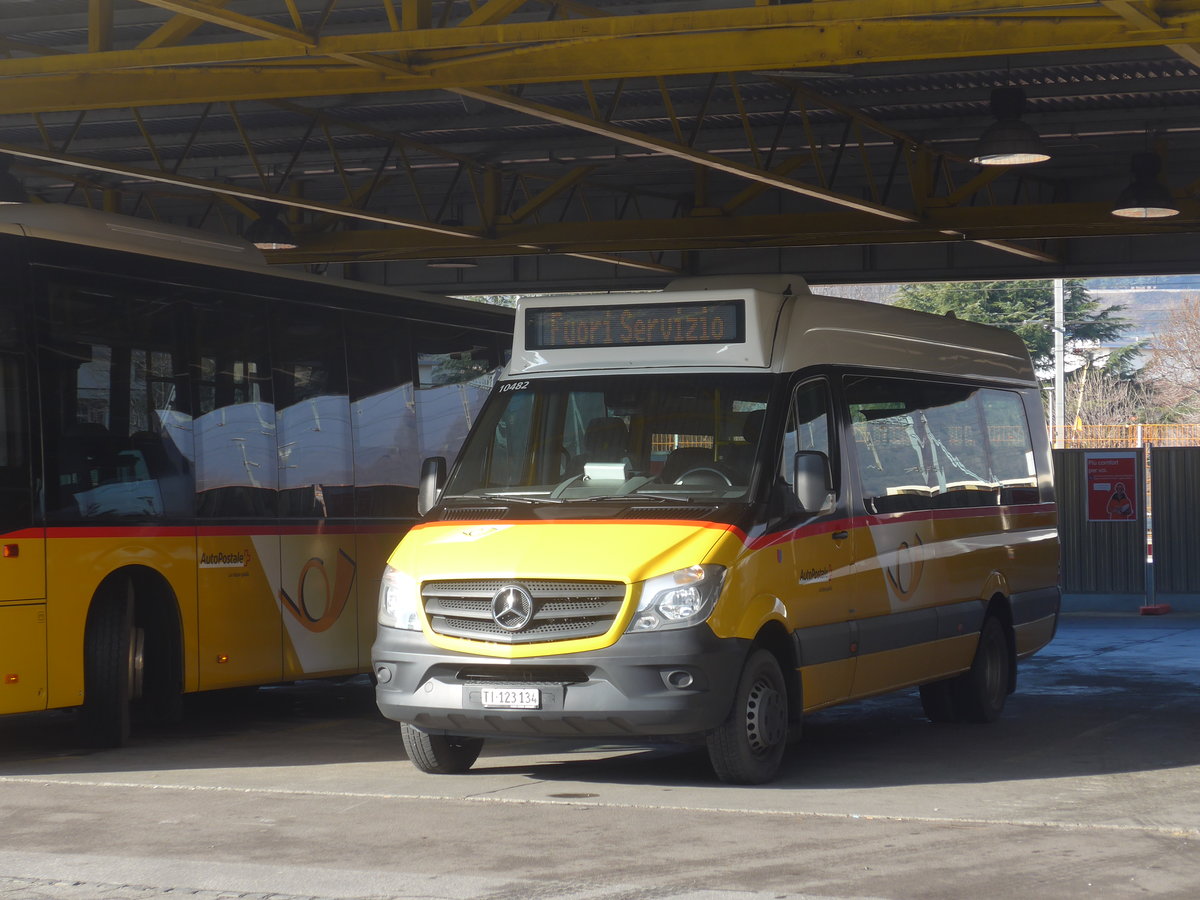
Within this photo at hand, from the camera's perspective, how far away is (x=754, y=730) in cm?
943

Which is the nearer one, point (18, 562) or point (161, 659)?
point (18, 562)

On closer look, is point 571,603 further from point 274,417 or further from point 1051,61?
point 1051,61

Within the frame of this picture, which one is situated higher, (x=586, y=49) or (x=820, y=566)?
(x=586, y=49)

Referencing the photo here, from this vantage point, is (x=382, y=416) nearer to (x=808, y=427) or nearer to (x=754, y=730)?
(x=808, y=427)

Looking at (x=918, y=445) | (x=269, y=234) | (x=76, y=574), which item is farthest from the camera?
(x=269, y=234)

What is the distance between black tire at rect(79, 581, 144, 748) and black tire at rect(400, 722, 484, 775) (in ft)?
7.05

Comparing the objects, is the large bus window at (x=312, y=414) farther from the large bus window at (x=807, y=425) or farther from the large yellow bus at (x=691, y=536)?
the large bus window at (x=807, y=425)

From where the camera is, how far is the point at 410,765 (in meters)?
10.5

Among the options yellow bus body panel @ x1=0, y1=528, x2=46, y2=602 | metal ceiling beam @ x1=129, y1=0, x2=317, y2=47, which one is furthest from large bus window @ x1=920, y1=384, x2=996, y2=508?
yellow bus body panel @ x1=0, y1=528, x2=46, y2=602

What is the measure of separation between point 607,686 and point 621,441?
1652mm

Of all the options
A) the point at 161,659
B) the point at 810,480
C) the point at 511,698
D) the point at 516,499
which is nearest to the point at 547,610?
the point at 511,698

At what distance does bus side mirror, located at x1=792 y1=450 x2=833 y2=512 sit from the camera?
951cm

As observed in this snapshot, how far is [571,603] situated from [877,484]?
9.33 ft

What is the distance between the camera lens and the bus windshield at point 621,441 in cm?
975
